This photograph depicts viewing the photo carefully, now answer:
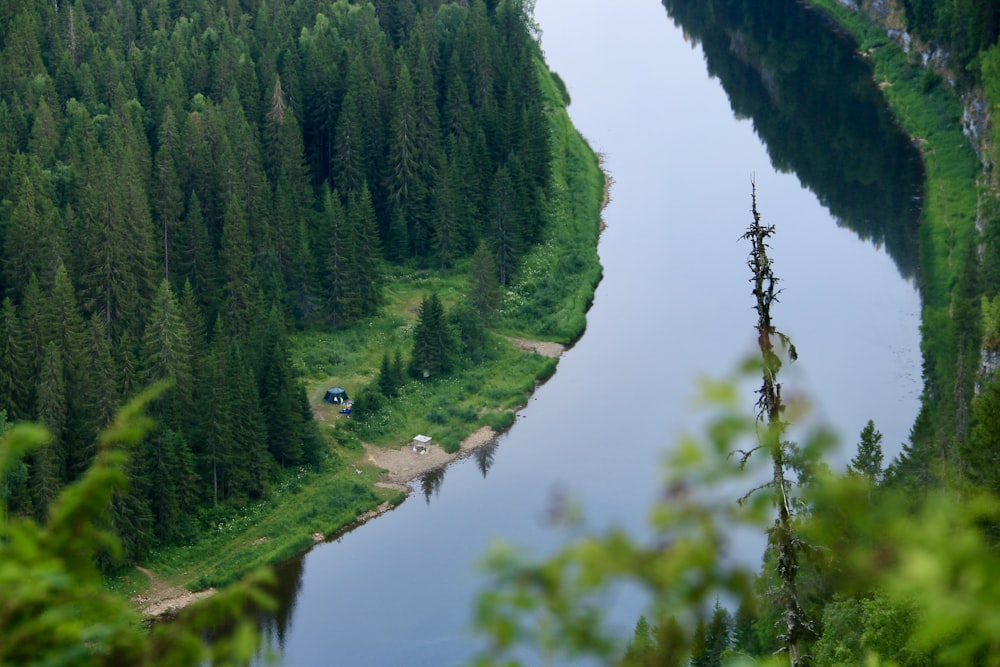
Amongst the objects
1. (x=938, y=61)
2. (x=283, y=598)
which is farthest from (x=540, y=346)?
(x=938, y=61)

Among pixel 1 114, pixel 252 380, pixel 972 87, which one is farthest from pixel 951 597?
pixel 972 87

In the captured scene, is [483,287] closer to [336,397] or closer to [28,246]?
[336,397]

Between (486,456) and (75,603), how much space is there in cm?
5664

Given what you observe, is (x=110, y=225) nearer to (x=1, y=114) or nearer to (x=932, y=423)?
(x=1, y=114)

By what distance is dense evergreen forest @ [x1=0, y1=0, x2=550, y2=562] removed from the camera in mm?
55562

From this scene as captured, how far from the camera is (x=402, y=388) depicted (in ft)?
218

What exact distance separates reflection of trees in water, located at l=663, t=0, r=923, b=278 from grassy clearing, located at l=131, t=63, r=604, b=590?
51.1 feet

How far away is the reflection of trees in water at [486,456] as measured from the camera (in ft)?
204

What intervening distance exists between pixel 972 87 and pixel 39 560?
3791 inches

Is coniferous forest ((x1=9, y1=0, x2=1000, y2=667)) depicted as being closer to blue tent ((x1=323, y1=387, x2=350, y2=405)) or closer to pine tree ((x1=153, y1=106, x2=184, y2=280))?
pine tree ((x1=153, y1=106, x2=184, y2=280))

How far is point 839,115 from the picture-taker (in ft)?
333

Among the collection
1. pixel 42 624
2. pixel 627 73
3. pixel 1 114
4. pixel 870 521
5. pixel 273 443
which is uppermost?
pixel 627 73

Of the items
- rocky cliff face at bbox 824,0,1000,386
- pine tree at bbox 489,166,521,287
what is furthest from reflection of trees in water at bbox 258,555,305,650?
rocky cliff face at bbox 824,0,1000,386

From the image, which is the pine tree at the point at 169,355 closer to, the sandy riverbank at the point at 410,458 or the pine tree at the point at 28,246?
the pine tree at the point at 28,246
